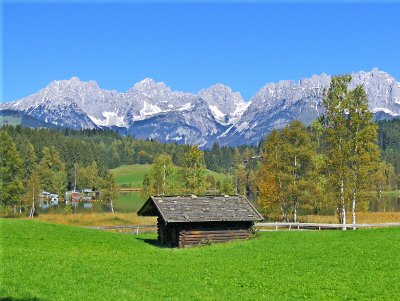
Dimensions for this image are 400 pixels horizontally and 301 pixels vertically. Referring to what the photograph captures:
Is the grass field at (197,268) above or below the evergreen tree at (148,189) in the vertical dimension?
below

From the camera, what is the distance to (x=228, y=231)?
47969 millimetres

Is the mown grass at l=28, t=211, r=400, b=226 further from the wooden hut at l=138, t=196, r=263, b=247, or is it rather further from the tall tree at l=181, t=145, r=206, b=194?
the wooden hut at l=138, t=196, r=263, b=247

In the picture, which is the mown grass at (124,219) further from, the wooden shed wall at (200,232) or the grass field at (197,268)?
the grass field at (197,268)

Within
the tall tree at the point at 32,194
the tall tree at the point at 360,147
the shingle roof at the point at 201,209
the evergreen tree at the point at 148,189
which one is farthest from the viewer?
the tall tree at the point at 32,194

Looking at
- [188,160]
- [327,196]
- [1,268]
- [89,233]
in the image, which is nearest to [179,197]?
[89,233]

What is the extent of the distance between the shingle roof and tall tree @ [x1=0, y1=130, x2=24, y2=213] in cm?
3576

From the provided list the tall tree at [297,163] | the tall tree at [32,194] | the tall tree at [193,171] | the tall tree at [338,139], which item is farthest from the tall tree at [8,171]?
the tall tree at [338,139]

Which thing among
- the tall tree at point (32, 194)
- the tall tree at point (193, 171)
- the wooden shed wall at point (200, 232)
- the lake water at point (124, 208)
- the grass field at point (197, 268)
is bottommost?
the grass field at point (197, 268)

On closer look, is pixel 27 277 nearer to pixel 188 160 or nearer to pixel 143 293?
pixel 143 293

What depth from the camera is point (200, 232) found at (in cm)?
4669

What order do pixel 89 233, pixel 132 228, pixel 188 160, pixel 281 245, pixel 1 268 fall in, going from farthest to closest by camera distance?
pixel 188 160
pixel 132 228
pixel 89 233
pixel 281 245
pixel 1 268

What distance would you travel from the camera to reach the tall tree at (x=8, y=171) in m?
78.6

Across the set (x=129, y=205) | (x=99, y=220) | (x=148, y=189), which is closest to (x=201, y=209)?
(x=99, y=220)

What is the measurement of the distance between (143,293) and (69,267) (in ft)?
24.9
